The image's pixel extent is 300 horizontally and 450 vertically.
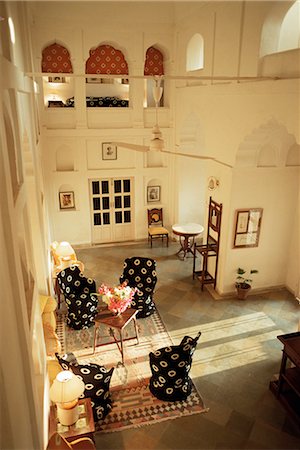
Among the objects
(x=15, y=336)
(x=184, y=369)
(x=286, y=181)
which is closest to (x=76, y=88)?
(x=286, y=181)

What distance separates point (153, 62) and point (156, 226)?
196 inches

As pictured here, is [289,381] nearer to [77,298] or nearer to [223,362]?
[223,362]

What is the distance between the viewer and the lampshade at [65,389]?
4.32 metres

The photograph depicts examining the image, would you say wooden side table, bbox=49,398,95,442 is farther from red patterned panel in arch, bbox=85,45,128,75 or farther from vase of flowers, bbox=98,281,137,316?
red patterned panel in arch, bbox=85,45,128,75

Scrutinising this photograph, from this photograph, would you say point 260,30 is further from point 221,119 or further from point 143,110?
point 143,110

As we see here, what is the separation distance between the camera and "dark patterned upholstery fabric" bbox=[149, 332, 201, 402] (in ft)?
18.0

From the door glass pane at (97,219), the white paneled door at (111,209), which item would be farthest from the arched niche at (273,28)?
the door glass pane at (97,219)

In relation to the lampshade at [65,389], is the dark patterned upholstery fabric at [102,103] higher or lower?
higher

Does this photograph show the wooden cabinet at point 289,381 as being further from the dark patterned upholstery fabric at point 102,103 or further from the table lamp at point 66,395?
the dark patterned upholstery fabric at point 102,103

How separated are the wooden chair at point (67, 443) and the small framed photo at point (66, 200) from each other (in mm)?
7669

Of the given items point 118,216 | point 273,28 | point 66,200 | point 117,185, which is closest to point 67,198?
point 66,200

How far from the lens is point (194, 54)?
983cm

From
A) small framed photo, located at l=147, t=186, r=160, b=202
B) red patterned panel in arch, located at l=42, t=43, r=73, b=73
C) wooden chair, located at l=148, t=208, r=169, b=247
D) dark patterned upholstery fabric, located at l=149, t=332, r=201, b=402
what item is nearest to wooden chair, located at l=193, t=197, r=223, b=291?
wooden chair, located at l=148, t=208, r=169, b=247

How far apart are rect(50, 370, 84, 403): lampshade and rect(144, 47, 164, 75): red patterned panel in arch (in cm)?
907
